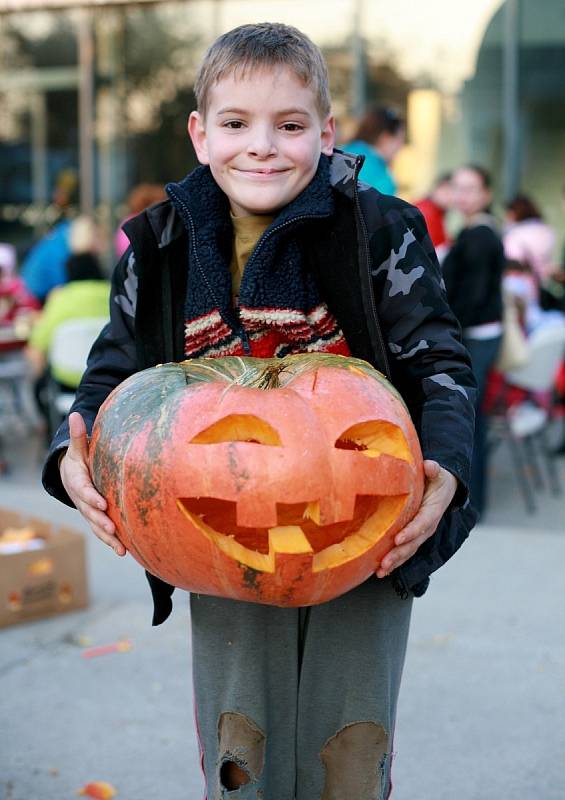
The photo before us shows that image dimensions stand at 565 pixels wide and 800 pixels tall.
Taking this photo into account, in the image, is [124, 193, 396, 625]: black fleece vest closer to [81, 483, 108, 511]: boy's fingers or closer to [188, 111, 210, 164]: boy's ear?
[188, 111, 210, 164]: boy's ear

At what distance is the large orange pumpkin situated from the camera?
6.10 ft

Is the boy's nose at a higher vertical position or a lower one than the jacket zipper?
higher

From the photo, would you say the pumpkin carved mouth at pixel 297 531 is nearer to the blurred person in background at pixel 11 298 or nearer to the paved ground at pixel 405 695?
the paved ground at pixel 405 695

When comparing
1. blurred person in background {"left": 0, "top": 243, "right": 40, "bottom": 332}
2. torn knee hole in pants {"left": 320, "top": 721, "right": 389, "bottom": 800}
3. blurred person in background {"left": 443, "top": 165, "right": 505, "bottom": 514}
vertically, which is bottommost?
blurred person in background {"left": 0, "top": 243, "right": 40, "bottom": 332}

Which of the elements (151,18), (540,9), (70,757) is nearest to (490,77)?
(540,9)

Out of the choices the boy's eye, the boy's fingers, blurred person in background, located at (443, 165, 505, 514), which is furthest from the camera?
blurred person in background, located at (443, 165, 505, 514)

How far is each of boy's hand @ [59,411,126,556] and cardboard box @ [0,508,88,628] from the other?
2296 mm

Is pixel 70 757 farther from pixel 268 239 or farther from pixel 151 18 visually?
pixel 151 18

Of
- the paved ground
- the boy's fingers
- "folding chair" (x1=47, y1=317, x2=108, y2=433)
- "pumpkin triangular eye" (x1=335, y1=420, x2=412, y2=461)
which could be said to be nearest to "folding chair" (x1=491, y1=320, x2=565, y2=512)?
the paved ground

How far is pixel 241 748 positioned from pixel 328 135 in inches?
50.3

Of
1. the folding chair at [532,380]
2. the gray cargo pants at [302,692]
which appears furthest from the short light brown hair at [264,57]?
the folding chair at [532,380]

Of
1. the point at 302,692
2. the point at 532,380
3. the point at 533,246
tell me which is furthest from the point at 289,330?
the point at 533,246

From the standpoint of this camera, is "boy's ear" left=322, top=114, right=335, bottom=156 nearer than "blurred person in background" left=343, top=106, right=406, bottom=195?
Yes

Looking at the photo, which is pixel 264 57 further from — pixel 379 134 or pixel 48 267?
pixel 48 267
